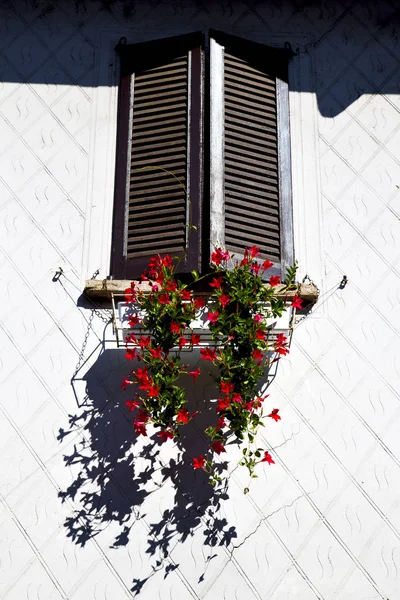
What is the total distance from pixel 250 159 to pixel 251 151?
51 mm

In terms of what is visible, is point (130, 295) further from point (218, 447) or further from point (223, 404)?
point (218, 447)

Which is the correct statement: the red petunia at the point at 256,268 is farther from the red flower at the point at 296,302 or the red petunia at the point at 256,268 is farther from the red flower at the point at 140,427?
the red flower at the point at 140,427

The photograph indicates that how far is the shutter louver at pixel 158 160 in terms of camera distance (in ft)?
13.2

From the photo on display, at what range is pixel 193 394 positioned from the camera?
3816 mm

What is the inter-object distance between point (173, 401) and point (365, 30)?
8.10 ft

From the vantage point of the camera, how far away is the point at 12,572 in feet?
11.7

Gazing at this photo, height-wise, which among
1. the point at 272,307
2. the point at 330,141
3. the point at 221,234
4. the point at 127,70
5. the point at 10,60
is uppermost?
the point at 10,60

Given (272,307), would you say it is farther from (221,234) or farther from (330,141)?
(330,141)

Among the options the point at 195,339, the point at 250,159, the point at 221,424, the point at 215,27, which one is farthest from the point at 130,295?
the point at 215,27

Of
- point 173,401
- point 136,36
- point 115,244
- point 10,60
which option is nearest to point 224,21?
point 136,36

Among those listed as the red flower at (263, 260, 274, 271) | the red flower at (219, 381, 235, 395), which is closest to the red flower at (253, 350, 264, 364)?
the red flower at (219, 381, 235, 395)

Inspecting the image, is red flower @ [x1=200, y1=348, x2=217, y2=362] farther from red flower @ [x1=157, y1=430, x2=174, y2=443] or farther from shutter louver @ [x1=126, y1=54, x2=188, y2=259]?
shutter louver @ [x1=126, y1=54, x2=188, y2=259]

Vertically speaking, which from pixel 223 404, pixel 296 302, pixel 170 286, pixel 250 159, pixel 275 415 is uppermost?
pixel 250 159

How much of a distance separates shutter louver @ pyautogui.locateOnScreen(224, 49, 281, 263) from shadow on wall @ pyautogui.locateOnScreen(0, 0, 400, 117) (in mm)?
274
